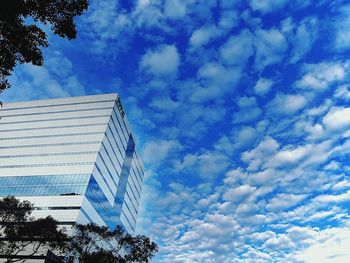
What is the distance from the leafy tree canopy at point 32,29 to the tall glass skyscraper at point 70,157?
63818 millimetres

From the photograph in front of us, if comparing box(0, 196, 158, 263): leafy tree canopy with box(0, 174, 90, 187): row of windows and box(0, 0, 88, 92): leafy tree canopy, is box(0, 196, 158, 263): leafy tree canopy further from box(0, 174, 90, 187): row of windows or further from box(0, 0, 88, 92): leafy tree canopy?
box(0, 174, 90, 187): row of windows

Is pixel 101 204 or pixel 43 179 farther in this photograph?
pixel 101 204

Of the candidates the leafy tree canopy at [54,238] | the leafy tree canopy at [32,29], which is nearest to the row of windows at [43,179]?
the leafy tree canopy at [54,238]

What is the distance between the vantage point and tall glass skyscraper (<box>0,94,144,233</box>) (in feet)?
275

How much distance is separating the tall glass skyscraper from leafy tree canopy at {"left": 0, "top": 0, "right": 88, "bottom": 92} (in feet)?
209

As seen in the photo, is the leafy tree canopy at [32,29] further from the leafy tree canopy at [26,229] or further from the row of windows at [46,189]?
the row of windows at [46,189]

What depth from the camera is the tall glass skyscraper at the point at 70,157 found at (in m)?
83.7

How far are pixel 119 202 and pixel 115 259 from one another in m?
64.9

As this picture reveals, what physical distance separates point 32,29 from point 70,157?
76.3 meters

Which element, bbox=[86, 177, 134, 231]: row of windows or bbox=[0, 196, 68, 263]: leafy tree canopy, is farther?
bbox=[86, 177, 134, 231]: row of windows

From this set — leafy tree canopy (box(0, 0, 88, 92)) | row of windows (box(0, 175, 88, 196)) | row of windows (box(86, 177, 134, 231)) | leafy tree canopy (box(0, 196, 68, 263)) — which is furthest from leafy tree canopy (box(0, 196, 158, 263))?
row of windows (box(86, 177, 134, 231))

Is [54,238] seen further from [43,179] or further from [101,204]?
[43,179]

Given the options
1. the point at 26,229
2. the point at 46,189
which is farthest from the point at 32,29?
the point at 46,189

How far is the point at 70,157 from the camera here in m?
91.0
